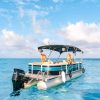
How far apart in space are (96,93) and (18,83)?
8007 mm

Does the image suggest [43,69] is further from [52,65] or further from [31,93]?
[31,93]

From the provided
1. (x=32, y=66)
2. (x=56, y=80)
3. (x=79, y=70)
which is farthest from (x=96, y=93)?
(x=79, y=70)

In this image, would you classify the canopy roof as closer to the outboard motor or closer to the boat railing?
the boat railing

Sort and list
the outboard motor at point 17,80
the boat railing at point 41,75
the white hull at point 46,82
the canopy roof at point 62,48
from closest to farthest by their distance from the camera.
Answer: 1. the outboard motor at point 17,80
2. the white hull at point 46,82
3. the boat railing at point 41,75
4. the canopy roof at point 62,48

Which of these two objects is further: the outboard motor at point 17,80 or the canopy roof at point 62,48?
the canopy roof at point 62,48

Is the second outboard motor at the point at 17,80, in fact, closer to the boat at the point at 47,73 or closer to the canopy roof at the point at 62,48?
the boat at the point at 47,73

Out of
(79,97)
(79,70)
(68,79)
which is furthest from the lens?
(79,70)

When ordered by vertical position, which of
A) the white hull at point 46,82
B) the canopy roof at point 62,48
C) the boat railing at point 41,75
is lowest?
the white hull at point 46,82

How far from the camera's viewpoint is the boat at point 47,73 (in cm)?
2294

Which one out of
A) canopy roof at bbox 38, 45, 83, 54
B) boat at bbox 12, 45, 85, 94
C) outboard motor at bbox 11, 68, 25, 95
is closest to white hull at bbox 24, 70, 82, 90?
boat at bbox 12, 45, 85, 94

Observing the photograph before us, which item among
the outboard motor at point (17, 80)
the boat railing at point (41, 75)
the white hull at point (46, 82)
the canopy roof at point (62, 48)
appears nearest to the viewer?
the outboard motor at point (17, 80)

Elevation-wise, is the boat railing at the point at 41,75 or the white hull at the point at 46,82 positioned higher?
the boat railing at the point at 41,75

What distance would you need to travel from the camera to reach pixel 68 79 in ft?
97.8

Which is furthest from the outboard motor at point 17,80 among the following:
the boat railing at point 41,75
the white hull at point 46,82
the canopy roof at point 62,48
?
the canopy roof at point 62,48
